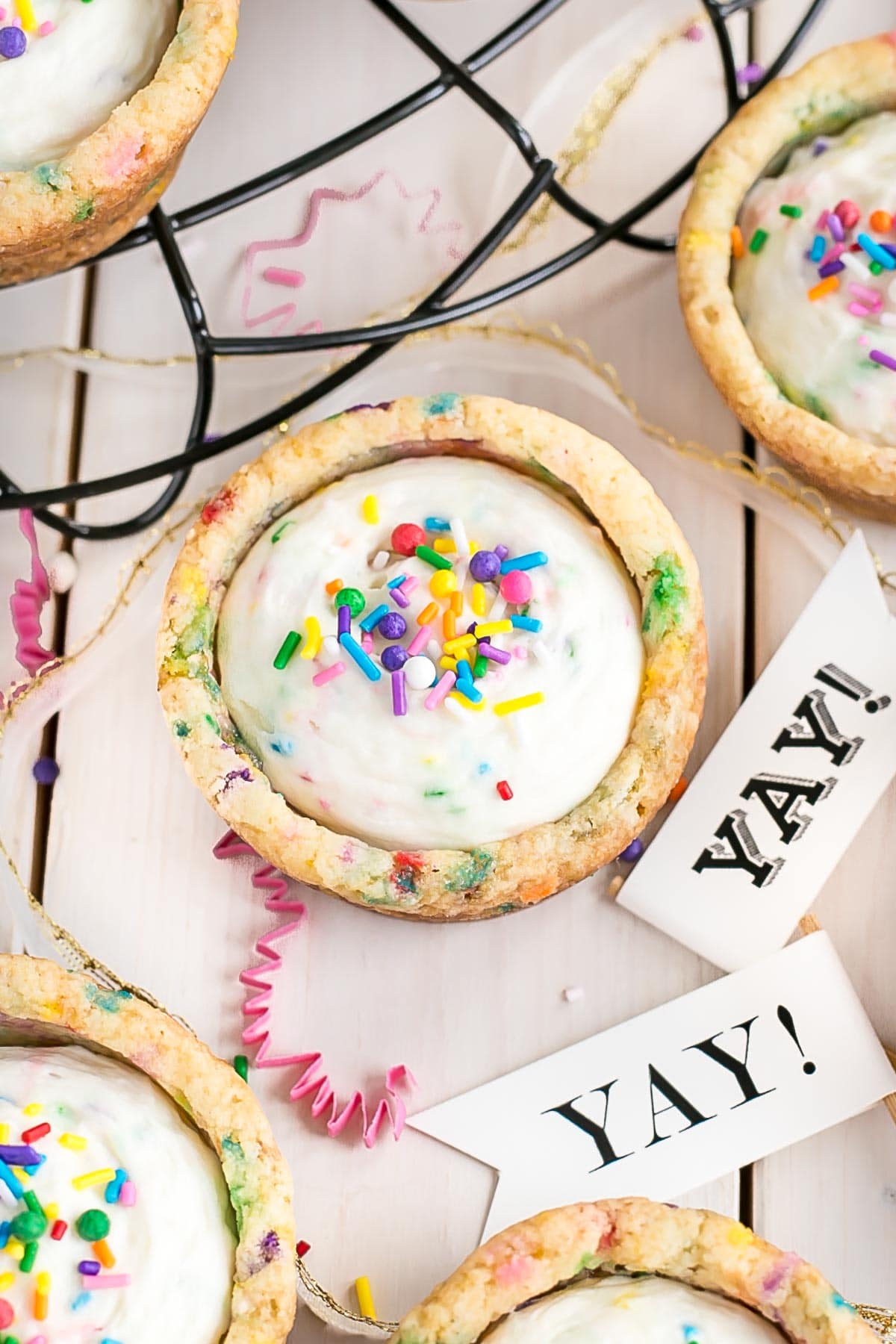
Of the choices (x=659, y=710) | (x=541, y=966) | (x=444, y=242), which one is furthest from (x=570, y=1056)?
(x=444, y=242)

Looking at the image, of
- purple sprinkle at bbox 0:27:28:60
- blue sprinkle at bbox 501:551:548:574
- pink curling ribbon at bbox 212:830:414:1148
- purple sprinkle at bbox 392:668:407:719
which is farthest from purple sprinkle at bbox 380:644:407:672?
purple sprinkle at bbox 0:27:28:60

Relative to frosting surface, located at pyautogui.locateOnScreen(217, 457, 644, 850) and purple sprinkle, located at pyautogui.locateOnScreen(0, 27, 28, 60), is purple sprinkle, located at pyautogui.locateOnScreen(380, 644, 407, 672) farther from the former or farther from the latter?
purple sprinkle, located at pyautogui.locateOnScreen(0, 27, 28, 60)

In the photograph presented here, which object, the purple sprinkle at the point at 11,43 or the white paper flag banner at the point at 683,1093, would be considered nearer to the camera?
the purple sprinkle at the point at 11,43

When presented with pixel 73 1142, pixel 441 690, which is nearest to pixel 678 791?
pixel 441 690

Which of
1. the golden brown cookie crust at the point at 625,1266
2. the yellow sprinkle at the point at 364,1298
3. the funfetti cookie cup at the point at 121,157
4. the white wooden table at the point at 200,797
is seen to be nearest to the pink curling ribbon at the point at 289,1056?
the white wooden table at the point at 200,797

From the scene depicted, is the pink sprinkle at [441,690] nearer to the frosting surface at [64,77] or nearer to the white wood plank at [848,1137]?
the white wood plank at [848,1137]

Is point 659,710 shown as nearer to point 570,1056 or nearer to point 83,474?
point 570,1056
